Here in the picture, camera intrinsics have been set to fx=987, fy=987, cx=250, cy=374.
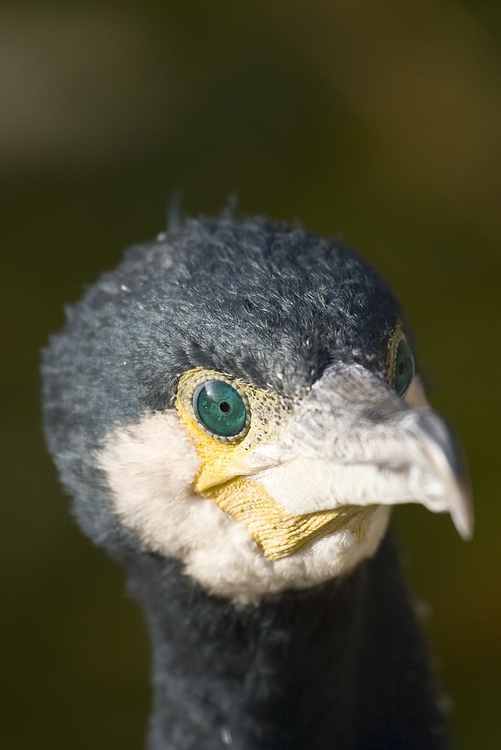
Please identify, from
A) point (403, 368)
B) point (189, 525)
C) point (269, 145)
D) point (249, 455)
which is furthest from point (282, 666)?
point (269, 145)

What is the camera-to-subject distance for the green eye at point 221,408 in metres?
1.78

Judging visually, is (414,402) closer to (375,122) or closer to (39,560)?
(39,560)

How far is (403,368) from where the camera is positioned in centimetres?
189

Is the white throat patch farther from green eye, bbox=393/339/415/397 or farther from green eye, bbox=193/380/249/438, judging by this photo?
green eye, bbox=393/339/415/397

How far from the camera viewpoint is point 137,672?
4395 millimetres

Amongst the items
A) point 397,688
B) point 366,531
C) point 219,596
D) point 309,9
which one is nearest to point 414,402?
point 366,531

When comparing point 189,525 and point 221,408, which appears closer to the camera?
point 221,408

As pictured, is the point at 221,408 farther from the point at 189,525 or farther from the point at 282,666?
the point at 282,666

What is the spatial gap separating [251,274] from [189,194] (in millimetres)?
3881

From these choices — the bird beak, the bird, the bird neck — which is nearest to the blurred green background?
the bird neck

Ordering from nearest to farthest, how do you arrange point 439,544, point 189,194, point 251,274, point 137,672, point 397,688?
1. point 251,274
2. point 397,688
3. point 137,672
4. point 439,544
5. point 189,194

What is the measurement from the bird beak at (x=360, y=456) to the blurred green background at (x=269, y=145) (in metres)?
3.23

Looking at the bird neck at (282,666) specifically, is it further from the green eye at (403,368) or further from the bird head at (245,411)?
the green eye at (403,368)

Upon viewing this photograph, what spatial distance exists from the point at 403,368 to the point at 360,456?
0.34 meters
